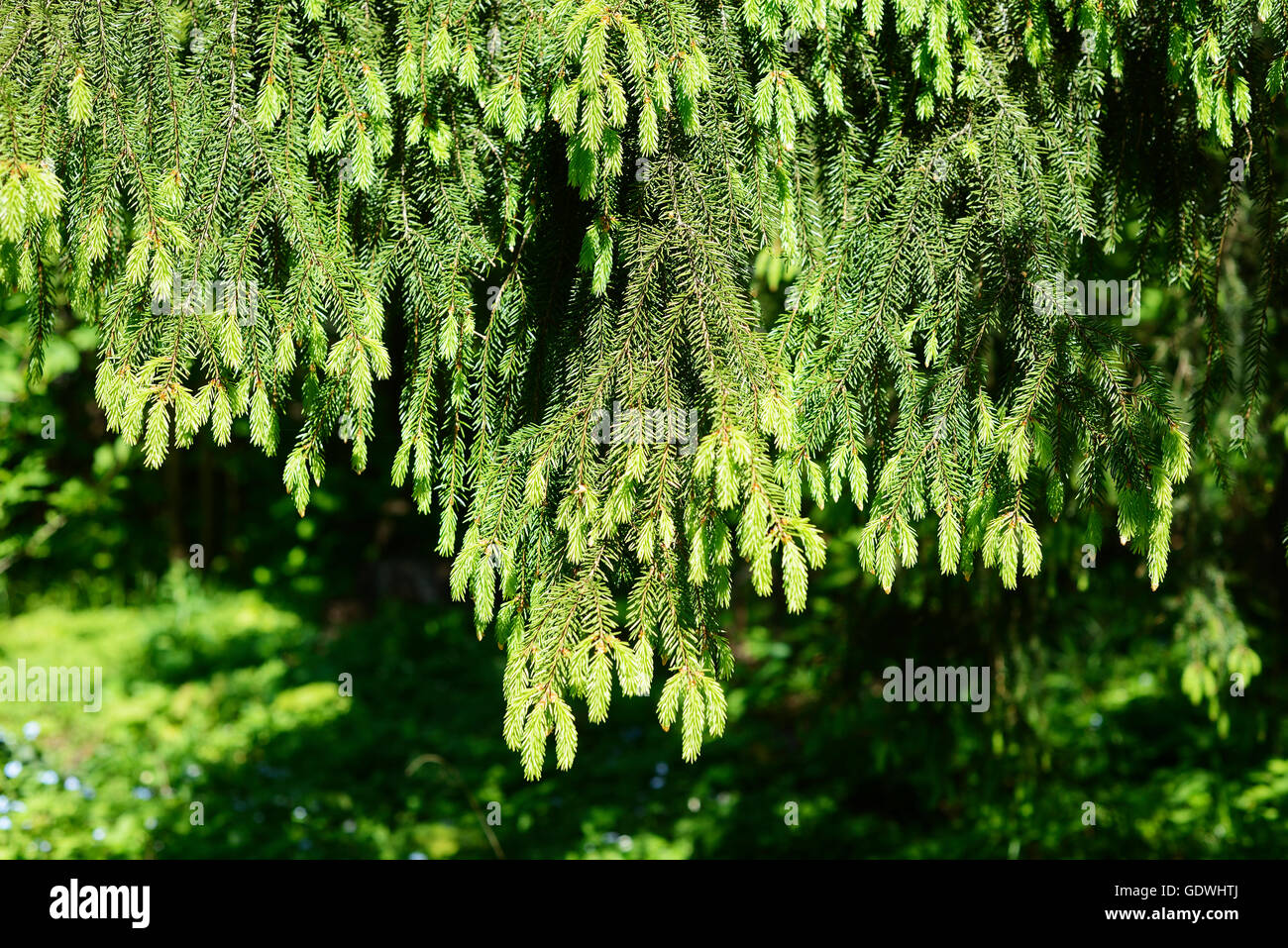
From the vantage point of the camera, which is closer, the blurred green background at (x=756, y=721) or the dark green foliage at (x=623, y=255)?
the dark green foliage at (x=623, y=255)

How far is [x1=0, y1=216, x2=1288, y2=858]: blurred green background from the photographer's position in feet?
13.0

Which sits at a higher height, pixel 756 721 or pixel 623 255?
pixel 623 255

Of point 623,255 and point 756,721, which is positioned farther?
point 756,721

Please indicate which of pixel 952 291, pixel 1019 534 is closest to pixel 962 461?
pixel 1019 534

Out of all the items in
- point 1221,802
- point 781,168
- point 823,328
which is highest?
point 781,168

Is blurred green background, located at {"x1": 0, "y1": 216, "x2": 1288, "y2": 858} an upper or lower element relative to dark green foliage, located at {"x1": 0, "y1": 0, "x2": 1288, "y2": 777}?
lower

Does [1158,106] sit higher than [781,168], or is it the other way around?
[1158,106]

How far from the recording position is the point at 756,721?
549 cm

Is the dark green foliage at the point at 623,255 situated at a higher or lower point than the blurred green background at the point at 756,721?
higher

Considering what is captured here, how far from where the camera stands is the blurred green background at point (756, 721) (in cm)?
397

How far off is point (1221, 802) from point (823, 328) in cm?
337

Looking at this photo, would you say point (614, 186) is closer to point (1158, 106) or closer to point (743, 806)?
point (1158, 106)

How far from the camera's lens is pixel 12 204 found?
1816 mm

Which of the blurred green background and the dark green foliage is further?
the blurred green background
